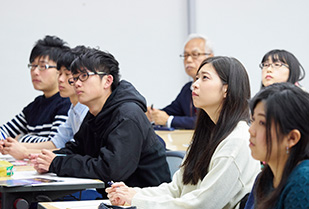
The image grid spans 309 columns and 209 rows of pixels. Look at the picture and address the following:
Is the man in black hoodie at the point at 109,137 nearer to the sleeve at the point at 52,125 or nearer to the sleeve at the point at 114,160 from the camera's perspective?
the sleeve at the point at 114,160

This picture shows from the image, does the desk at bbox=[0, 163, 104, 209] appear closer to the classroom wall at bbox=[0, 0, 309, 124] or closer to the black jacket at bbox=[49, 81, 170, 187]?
the black jacket at bbox=[49, 81, 170, 187]

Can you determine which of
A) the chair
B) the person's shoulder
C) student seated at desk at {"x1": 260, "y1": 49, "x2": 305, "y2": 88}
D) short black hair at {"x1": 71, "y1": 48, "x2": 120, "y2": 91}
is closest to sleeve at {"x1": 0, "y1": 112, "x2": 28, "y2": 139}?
short black hair at {"x1": 71, "y1": 48, "x2": 120, "y2": 91}

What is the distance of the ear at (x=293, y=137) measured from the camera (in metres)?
1.42

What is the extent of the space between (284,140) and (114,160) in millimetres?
1320

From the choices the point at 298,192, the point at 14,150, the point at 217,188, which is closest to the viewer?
the point at 298,192

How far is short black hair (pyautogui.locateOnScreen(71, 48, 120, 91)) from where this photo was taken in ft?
9.78

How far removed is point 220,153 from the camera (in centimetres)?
193

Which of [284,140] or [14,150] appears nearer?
[284,140]

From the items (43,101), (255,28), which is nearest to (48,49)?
(43,101)

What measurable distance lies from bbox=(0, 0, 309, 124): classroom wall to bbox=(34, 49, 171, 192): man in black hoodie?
205 centimetres

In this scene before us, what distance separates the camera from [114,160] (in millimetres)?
2621

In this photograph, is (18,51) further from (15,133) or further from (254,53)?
(254,53)

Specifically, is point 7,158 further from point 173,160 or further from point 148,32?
point 148,32

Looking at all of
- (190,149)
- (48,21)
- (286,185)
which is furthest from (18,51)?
(286,185)
